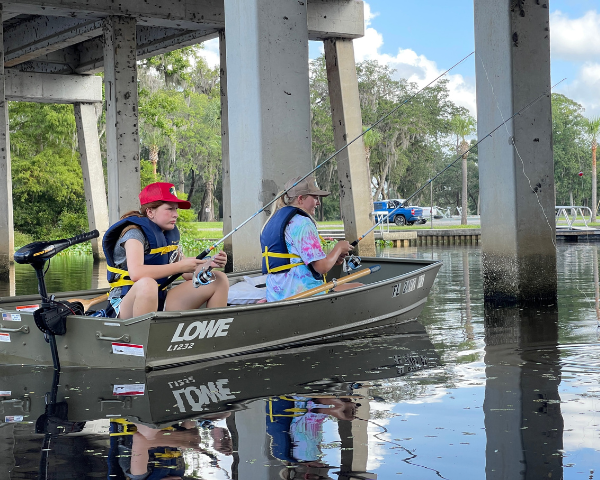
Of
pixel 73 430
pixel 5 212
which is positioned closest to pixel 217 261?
pixel 73 430

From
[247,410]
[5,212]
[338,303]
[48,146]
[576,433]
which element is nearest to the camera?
[576,433]

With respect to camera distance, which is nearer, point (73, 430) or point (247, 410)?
point (73, 430)

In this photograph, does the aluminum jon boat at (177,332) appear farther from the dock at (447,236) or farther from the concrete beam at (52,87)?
the dock at (447,236)

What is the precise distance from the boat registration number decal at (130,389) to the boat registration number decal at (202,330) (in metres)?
0.52

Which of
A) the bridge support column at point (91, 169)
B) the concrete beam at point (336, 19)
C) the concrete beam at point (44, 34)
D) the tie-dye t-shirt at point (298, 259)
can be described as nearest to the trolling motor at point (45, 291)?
the tie-dye t-shirt at point (298, 259)

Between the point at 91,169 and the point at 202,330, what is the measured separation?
69.2 feet

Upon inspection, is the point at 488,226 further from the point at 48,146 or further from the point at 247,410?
the point at 48,146

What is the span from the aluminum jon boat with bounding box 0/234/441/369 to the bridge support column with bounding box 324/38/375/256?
11692 mm

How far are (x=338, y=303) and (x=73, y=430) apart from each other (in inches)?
134

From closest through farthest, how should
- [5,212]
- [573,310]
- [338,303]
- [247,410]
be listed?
[247,410]
[338,303]
[573,310]
[5,212]

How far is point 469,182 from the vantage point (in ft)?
249

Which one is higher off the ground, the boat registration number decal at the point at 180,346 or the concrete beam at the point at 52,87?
the concrete beam at the point at 52,87

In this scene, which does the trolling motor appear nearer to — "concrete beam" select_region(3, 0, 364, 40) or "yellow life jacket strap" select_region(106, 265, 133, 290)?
"yellow life jacket strap" select_region(106, 265, 133, 290)

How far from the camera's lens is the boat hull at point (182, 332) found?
6.12m
